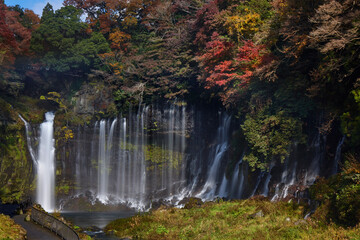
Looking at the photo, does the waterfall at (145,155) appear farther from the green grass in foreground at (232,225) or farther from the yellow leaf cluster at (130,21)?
the yellow leaf cluster at (130,21)

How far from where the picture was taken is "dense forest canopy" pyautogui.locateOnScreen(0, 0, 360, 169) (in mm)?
16609

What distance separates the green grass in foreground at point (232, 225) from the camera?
1347 centimetres

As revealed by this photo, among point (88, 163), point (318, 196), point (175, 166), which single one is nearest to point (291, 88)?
point (318, 196)

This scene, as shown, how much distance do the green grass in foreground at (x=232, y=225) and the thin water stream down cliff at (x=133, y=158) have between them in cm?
1019

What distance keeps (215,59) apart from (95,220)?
46.5ft

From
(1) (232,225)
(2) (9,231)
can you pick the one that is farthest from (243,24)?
(2) (9,231)

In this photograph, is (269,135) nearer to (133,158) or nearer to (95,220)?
(95,220)

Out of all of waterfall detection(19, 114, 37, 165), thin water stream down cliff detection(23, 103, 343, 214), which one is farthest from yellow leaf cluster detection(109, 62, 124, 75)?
waterfall detection(19, 114, 37, 165)

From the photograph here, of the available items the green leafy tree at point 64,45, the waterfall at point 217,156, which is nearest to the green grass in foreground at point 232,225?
the waterfall at point 217,156

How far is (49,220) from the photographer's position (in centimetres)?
1666

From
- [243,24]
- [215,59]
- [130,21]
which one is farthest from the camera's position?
[130,21]

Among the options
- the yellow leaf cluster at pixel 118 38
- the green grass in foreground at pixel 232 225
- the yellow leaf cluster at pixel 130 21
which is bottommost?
the green grass in foreground at pixel 232 225

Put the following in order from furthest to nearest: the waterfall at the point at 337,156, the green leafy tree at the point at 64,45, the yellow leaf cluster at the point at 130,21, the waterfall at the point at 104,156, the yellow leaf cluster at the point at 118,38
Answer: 1. the yellow leaf cluster at the point at 130,21
2. the yellow leaf cluster at the point at 118,38
3. the green leafy tree at the point at 64,45
4. the waterfall at the point at 104,156
5. the waterfall at the point at 337,156

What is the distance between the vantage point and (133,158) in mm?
33844
